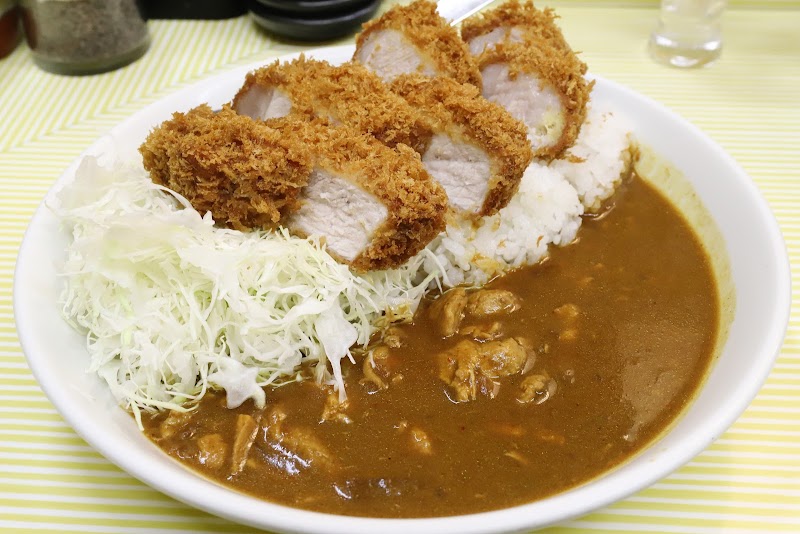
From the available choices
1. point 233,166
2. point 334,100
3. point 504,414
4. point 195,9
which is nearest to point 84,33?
point 195,9

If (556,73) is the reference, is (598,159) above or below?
below

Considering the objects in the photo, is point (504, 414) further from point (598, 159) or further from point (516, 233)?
point (598, 159)

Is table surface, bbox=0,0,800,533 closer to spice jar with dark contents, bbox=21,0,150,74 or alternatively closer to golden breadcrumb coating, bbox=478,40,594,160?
spice jar with dark contents, bbox=21,0,150,74

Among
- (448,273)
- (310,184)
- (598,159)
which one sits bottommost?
(448,273)

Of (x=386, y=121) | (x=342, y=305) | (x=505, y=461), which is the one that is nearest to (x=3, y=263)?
(x=342, y=305)

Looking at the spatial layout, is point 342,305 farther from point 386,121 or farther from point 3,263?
point 3,263

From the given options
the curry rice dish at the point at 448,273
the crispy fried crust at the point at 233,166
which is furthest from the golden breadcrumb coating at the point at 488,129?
the crispy fried crust at the point at 233,166
